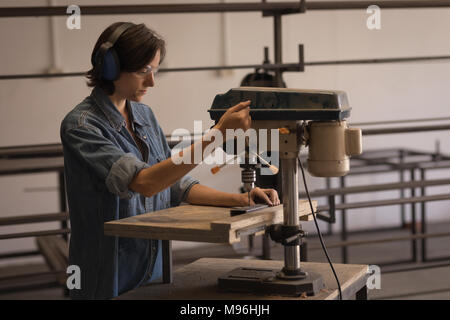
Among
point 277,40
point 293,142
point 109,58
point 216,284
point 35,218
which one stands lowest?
point 35,218

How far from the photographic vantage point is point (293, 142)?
1.38m

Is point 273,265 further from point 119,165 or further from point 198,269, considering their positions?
point 119,165

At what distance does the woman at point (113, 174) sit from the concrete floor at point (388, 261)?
154cm

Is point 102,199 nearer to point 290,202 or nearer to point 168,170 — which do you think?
point 168,170

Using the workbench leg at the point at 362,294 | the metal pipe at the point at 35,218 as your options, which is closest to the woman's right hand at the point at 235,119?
the workbench leg at the point at 362,294

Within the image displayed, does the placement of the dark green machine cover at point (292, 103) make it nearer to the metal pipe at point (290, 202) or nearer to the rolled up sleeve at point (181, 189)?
the metal pipe at point (290, 202)

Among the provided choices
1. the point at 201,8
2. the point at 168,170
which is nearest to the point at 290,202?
the point at 168,170

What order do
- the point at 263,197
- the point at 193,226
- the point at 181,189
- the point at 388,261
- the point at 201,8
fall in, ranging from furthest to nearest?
the point at 388,261 < the point at 201,8 < the point at 181,189 < the point at 263,197 < the point at 193,226

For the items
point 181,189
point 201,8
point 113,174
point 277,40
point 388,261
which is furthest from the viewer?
point 388,261

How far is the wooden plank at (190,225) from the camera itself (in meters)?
1.29

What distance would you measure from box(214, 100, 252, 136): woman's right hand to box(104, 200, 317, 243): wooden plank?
0.59 feet

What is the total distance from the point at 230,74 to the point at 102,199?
382 cm

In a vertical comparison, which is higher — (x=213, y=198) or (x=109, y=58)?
(x=109, y=58)
